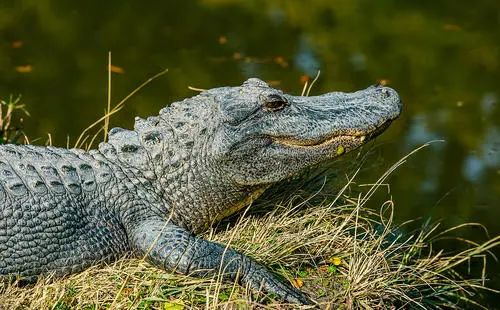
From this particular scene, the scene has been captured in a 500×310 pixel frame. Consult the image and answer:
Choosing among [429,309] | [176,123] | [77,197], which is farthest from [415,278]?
[77,197]

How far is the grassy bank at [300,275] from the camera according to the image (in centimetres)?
475

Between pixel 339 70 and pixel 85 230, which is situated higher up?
pixel 85 230

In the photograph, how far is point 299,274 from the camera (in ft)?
17.3

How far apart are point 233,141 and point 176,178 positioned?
1.27ft

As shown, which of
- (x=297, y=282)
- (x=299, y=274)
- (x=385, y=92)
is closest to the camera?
(x=297, y=282)

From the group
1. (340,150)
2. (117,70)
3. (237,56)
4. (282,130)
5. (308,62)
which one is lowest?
(308,62)

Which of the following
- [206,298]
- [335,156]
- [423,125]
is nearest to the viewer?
[206,298]

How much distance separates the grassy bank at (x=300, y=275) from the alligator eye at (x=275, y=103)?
2.24ft

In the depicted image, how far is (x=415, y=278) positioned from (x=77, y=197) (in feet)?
6.80

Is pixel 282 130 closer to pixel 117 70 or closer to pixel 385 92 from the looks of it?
pixel 385 92

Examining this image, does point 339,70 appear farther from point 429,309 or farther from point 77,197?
point 77,197

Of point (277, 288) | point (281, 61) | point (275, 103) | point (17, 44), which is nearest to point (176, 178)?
point (275, 103)

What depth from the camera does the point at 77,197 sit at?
16.5ft

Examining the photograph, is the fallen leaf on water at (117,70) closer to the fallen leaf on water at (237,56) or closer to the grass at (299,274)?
the fallen leaf on water at (237,56)
